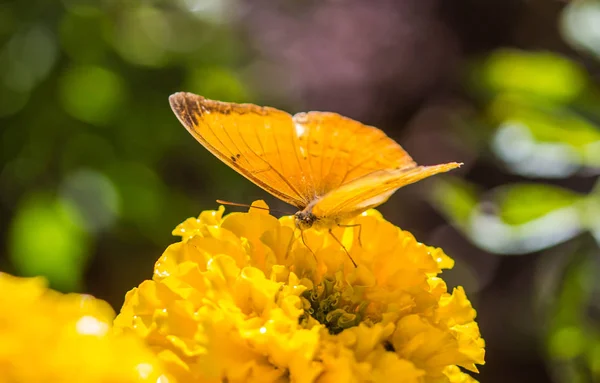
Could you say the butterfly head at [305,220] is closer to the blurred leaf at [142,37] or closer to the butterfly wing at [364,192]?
the butterfly wing at [364,192]

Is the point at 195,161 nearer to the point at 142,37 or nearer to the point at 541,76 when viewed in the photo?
the point at 142,37

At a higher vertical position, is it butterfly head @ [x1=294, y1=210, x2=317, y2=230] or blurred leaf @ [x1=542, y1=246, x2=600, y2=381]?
butterfly head @ [x1=294, y1=210, x2=317, y2=230]

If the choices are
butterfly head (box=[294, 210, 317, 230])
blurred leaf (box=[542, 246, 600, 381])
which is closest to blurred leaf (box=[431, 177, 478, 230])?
blurred leaf (box=[542, 246, 600, 381])

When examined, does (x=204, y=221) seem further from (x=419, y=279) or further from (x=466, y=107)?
(x=466, y=107)

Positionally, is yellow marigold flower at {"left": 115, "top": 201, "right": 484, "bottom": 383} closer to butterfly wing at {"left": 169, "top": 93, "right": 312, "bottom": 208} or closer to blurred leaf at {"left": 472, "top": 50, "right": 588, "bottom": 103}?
butterfly wing at {"left": 169, "top": 93, "right": 312, "bottom": 208}

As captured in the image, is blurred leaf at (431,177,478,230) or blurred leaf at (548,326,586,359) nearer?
A: blurred leaf at (548,326,586,359)
